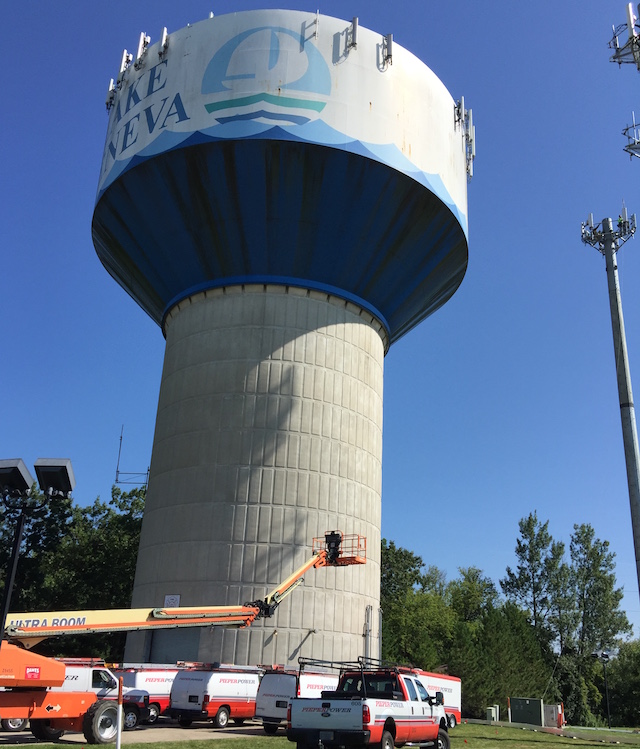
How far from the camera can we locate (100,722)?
15.1 m

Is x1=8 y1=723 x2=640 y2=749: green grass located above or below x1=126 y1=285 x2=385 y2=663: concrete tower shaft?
below

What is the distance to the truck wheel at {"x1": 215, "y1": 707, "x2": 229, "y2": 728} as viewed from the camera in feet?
66.9

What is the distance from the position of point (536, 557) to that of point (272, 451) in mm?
40102

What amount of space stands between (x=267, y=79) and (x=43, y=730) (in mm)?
19697

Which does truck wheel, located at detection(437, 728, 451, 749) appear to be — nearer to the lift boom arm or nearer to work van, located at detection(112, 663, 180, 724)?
the lift boom arm

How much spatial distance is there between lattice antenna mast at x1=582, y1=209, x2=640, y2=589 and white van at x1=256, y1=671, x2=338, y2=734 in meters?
9.62

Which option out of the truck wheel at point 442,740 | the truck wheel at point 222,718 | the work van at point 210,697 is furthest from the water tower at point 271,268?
the truck wheel at point 442,740

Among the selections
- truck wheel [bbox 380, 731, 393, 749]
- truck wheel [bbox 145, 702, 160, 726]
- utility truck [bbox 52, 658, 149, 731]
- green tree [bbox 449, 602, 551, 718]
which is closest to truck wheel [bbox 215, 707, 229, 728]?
truck wheel [bbox 145, 702, 160, 726]

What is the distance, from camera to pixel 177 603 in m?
24.2

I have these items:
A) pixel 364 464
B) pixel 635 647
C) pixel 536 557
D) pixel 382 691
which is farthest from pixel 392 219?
pixel 635 647

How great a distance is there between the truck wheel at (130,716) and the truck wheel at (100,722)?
9.72 ft

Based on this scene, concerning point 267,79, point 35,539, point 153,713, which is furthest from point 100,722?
point 35,539

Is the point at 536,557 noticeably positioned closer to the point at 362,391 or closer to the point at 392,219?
the point at 362,391

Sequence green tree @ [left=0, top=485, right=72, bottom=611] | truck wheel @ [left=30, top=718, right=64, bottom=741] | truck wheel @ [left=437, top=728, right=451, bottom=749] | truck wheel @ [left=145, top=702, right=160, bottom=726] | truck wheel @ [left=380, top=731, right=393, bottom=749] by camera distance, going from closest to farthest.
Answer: truck wheel @ [left=380, top=731, right=393, bottom=749] → truck wheel @ [left=30, top=718, right=64, bottom=741] → truck wheel @ [left=437, top=728, right=451, bottom=749] → truck wheel @ [left=145, top=702, right=160, bottom=726] → green tree @ [left=0, top=485, right=72, bottom=611]
